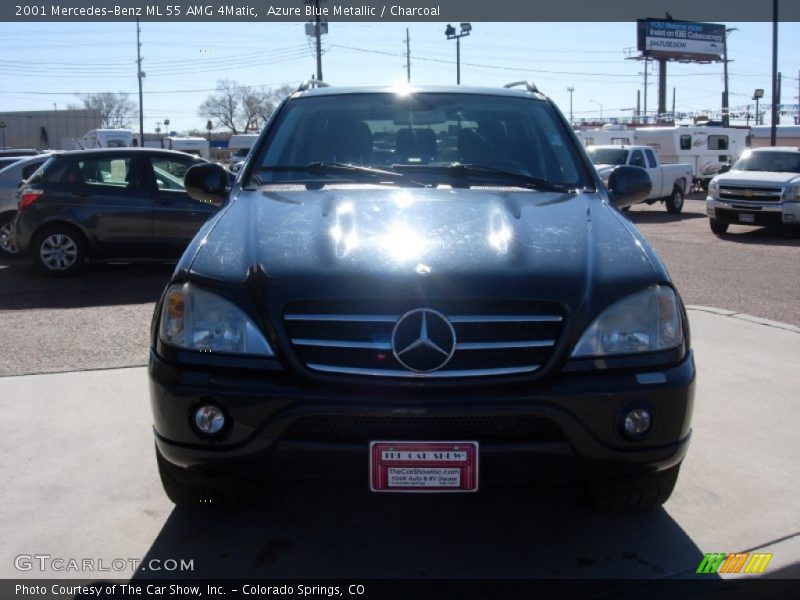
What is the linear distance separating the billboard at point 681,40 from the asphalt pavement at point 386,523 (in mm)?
64686

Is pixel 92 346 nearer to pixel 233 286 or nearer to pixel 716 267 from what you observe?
pixel 233 286

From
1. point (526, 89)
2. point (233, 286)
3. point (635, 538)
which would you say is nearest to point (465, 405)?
point (233, 286)

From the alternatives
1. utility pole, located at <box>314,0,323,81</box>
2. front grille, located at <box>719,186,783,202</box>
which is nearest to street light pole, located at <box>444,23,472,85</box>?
utility pole, located at <box>314,0,323,81</box>

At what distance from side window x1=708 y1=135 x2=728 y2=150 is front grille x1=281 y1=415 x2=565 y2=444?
106 feet

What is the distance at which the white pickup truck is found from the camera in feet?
73.4

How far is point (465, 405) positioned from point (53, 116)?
64041 millimetres

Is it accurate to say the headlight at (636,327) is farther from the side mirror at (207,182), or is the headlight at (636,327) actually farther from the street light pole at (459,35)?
the street light pole at (459,35)

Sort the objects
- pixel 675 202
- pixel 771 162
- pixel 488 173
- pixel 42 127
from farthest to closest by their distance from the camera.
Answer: pixel 42 127, pixel 675 202, pixel 771 162, pixel 488 173

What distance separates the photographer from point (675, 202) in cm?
2369

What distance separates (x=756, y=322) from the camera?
7625mm

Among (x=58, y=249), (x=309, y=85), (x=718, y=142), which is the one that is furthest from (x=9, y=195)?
(x=718, y=142)

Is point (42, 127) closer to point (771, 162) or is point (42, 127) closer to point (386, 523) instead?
point (771, 162)

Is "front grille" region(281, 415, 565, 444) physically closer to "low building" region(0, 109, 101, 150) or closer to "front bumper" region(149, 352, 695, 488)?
"front bumper" region(149, 352, 695, 488)

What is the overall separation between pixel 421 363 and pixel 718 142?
3299 centimetres
